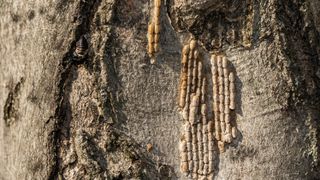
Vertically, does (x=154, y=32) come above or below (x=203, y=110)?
above

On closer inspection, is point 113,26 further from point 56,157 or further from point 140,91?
point 56,157

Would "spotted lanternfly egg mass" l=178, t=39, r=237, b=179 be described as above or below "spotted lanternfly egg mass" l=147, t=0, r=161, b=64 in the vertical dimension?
below

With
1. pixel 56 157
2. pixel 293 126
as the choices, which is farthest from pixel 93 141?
pixel 293 126

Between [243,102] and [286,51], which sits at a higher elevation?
[286,51]

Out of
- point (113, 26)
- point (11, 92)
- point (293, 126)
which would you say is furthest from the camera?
point (11, 92)
